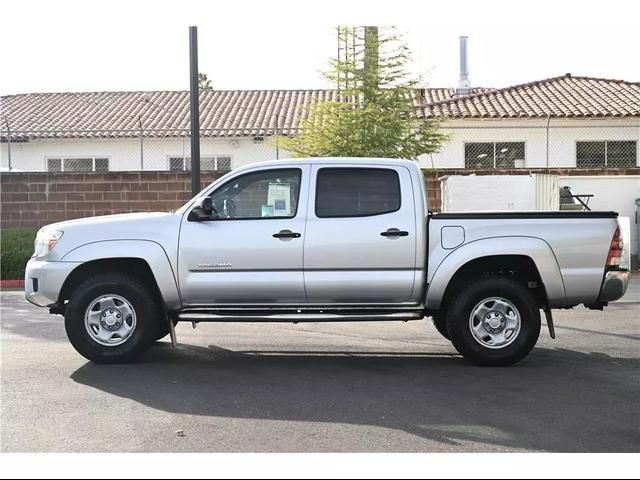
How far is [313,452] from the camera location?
16.7 feet

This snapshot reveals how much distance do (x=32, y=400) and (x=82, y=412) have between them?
650 millimetres

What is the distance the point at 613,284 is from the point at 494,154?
14.7m

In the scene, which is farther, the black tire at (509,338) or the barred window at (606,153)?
the barred window at (606,153)

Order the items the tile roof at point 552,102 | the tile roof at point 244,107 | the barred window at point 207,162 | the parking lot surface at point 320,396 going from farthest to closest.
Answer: the barred window at point 207,162
the tile roof at point 244,107
the tile roof at point 552,102
the parking lot surface at point 320,396

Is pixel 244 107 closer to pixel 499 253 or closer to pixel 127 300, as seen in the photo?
pixel 127 300

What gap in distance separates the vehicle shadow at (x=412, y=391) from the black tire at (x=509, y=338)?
15 centimetres

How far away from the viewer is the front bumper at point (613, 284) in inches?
302

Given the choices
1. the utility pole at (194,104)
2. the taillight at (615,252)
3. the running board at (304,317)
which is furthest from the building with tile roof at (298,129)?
the taillight at (615,252)

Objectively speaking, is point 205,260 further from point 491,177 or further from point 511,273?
point 491,177

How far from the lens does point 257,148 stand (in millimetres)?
23578

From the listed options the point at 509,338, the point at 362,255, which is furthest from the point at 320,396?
the point at 509,338

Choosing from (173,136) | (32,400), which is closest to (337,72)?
(173,136)

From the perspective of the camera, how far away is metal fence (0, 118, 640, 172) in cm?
2186

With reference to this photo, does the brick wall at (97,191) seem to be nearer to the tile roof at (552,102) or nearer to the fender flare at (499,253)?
the tile roof at (552,102)
